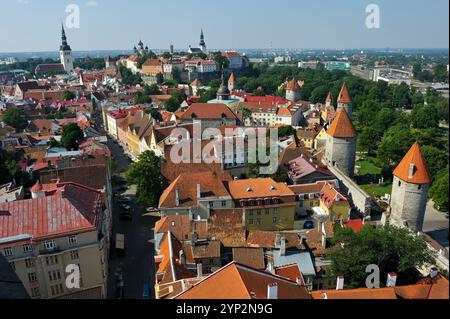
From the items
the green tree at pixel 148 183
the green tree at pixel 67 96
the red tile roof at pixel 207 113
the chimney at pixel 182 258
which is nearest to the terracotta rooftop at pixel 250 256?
the chimney at pixel 182 258

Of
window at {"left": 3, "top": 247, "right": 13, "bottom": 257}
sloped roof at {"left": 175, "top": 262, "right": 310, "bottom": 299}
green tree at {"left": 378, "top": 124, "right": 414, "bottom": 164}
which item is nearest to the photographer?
sloped roof at {"left": 175, "top": 262, "right": 310, "bottom": 299}

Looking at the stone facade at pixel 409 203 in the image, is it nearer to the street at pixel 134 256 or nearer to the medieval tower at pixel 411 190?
the medieval tower at pixel 411 190

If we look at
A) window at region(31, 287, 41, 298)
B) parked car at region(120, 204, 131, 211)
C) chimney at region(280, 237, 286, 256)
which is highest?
chimney at region(280, 237, 286, 256)

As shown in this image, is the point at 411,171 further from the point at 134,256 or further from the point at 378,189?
the point at 134,256

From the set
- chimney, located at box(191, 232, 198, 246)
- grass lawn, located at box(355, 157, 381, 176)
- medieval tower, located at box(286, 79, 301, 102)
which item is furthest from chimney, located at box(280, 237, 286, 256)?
medieval tower, located at box(286, 79, 301, 102)

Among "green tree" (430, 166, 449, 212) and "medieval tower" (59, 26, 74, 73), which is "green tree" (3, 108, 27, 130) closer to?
"green tree" (430, 166, 449, 212)

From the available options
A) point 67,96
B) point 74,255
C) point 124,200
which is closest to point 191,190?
point 74,255
